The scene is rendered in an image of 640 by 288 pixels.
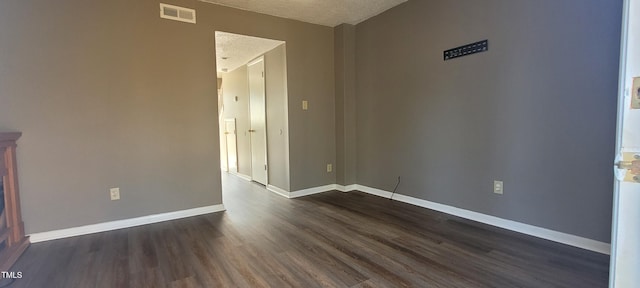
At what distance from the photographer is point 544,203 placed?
247 cm

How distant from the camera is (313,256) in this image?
225 centimetres

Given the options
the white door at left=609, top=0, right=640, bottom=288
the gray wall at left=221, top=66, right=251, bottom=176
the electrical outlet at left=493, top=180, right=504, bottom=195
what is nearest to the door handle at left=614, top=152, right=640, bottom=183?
the white door at left=609, top=0, right=640, bottom=288

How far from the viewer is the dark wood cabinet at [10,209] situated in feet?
7.38

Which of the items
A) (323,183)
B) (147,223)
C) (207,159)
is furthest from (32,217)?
(323,183)

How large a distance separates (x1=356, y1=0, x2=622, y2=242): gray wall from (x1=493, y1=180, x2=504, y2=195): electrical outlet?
0.13 ft

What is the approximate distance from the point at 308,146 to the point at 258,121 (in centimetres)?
109

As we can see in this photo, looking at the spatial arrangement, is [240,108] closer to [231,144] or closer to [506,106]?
[231,144]

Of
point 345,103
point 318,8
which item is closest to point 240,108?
point 345,103

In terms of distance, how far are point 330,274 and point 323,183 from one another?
242 cm

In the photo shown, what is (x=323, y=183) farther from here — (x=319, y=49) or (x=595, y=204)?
(x=595, y=204)

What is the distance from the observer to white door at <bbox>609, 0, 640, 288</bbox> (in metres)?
0.94

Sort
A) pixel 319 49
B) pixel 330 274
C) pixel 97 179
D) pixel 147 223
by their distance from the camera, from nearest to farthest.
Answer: pixel 330 274 < pixel 97 179 < pixel 147 223 < pixel 319 49

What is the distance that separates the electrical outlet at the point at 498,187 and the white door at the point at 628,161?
6.13 feet

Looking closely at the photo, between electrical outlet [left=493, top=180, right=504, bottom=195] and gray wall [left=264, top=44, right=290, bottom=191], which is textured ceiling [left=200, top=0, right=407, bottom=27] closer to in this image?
gray wall [left=264, top=44, right=290, bottom=191]
